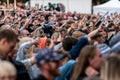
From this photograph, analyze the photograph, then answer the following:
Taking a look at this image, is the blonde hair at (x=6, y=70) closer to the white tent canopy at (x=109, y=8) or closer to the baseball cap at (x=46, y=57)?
the baseball cap at (x=46, y=57)

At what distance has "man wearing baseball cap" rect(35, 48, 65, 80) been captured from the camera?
6.88 meters

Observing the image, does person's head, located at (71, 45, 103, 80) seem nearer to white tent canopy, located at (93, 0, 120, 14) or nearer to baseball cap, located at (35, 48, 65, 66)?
baseball cap, located at (35, 48, 65, 66)

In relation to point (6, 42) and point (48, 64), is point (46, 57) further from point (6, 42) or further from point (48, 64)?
point (6, 42)

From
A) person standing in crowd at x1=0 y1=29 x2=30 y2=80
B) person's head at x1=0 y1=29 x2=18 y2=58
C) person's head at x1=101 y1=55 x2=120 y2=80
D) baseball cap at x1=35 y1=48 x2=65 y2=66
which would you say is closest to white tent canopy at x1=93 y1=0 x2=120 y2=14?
person standing in crowd at x1=0 y1=29 x2=30 y2=80

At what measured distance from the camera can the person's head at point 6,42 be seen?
788 cm

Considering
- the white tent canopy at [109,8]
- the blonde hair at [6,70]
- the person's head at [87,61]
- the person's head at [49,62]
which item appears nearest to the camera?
the blonde hair at [6,70]

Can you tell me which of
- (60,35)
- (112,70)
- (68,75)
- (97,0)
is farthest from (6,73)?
(97,0)

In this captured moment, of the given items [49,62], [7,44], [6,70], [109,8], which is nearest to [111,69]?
[49,62]

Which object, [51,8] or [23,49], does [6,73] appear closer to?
[23,49]

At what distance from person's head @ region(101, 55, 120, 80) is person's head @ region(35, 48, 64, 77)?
0.59m

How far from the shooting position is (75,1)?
49625mm

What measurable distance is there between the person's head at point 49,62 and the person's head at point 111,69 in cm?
59

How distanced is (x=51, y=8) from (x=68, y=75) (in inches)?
1096


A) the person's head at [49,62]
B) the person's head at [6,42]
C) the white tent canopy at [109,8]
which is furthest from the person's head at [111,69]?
the white tent canopy at [109,8]
